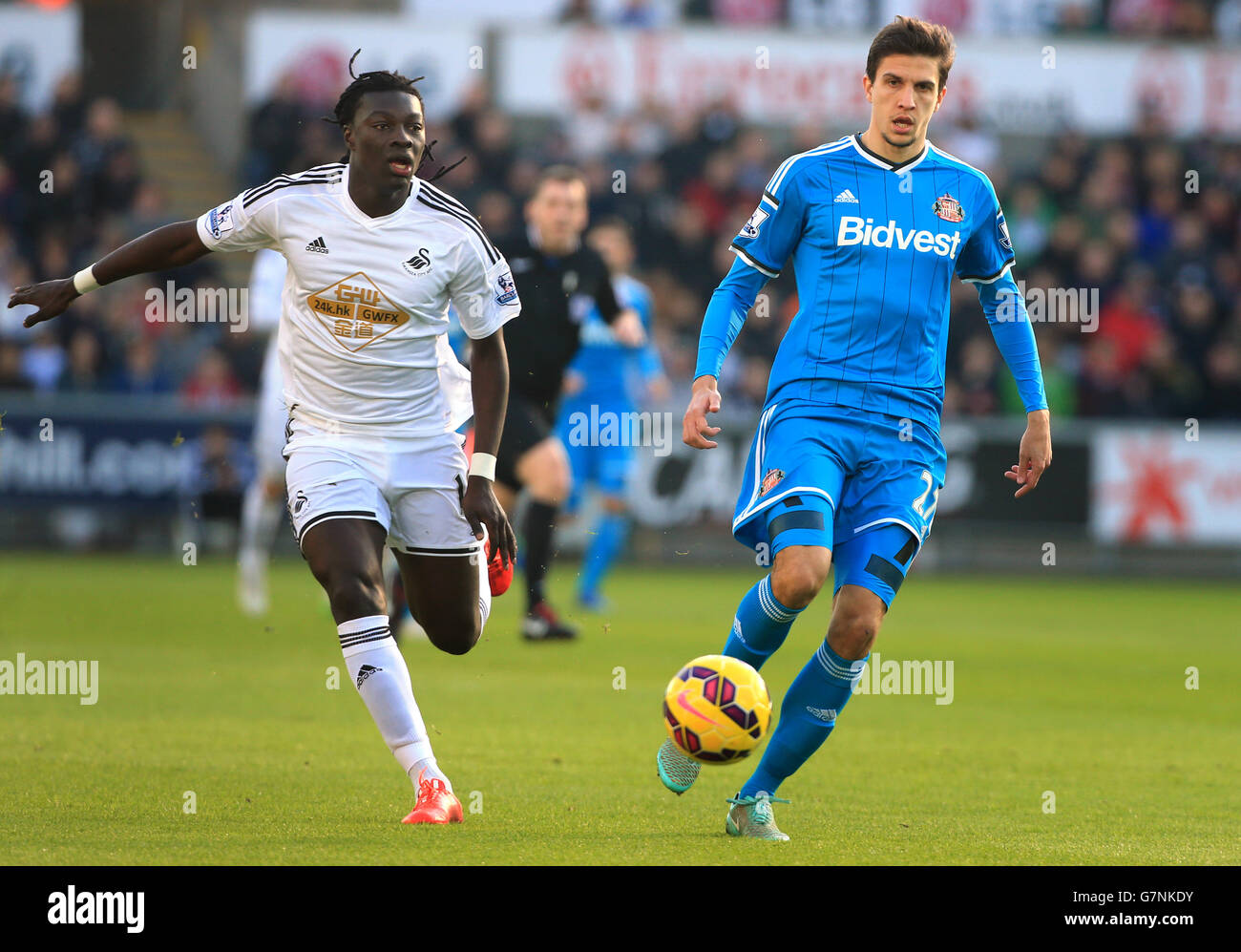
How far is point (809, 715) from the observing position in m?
5.59

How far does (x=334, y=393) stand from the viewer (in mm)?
5949

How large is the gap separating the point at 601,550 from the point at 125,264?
8235mm

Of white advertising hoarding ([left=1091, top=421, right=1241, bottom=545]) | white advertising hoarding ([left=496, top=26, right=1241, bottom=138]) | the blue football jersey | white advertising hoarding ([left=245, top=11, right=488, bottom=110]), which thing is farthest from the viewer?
white advertising hoarding ([left=496, top=26, right=1241, bottom=138])

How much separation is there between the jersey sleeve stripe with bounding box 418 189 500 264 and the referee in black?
452 cm

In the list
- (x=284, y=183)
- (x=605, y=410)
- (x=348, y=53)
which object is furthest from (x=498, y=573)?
(x=348, y=53)

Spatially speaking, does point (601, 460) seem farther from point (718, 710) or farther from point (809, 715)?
point (718, 710)

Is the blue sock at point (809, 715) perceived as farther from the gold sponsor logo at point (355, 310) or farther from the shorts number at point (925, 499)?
the gold sponsor logo at point (355, 310)

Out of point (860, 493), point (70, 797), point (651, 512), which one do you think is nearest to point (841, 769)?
point (860, 493)

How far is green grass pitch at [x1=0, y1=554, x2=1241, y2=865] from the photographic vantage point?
5312 millimetres

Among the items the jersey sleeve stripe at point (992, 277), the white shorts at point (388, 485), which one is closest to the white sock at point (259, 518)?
the white shorts at point (388, 485)

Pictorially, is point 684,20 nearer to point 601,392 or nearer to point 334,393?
point 601,392

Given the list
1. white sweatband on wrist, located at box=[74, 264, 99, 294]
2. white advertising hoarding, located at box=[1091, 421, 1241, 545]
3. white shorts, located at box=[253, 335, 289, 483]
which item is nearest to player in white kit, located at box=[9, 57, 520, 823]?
white sweatband on wrist, located at box=[74, 264, 99, 294]

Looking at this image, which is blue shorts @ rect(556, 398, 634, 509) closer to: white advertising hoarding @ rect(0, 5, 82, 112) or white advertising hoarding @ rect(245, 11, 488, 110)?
white advertising hoarding @ rect(245, 11, 488, 110)

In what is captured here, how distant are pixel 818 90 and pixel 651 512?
740 centimetres
